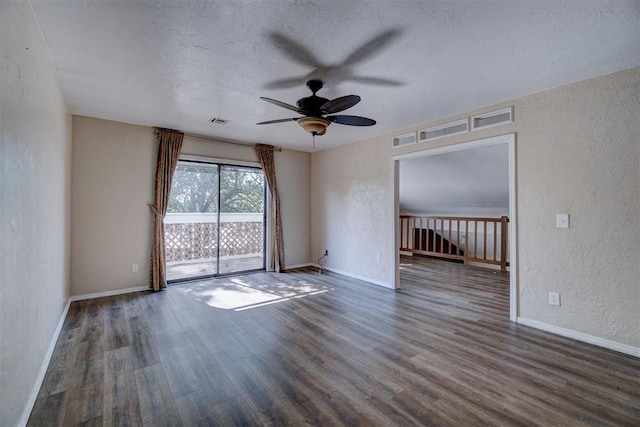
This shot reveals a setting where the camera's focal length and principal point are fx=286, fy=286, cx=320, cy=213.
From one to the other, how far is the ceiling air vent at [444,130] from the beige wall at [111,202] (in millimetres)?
3653

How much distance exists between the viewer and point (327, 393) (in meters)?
1.95

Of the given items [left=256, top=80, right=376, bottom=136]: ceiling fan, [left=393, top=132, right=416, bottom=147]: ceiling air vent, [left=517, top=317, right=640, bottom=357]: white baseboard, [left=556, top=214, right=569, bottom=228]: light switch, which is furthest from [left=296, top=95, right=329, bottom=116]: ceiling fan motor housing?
[left=517, top=317, right=640, bottom=357]: white baseboard

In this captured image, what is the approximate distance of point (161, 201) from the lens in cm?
444

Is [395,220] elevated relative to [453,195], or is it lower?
lower

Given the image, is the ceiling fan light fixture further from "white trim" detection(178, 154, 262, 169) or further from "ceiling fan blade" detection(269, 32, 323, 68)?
"white trim" detection(178, 154, 262, 169)

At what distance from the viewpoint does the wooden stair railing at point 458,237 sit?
5922 mm

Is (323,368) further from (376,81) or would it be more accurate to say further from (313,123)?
(376,81)

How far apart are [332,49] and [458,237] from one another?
19.1 ft

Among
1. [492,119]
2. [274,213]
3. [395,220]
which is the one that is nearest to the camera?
[492,119]

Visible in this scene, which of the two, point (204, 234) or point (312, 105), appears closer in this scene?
point (312, 105)

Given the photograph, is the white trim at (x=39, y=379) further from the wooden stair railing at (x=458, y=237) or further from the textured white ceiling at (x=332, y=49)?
the wooden stair railing at (x=458, y=237)

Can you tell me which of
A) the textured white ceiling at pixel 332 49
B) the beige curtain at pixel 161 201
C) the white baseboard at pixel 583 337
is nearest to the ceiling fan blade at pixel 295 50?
the textured white ceiling at pixel 332 49

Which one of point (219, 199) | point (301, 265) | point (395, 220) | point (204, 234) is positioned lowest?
point (301, 265)

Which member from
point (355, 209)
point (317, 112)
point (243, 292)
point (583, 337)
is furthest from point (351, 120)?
point (583, 337)
